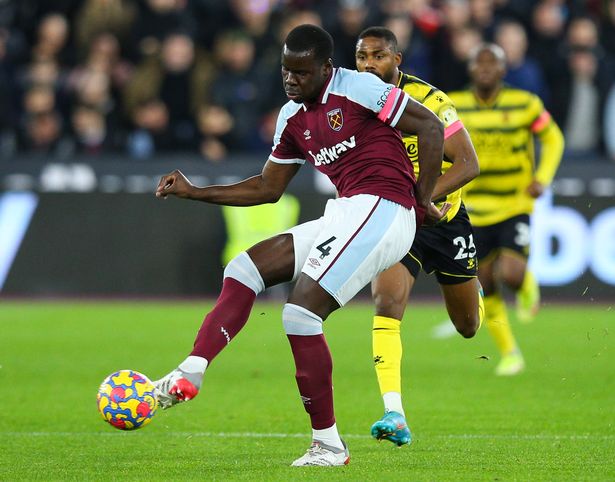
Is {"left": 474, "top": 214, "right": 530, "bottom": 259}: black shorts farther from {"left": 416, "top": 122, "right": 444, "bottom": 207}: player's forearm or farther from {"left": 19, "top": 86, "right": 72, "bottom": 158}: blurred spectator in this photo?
{"left": 19, "top": 86, "right": 72, "bottom": 158}: blurred spectator

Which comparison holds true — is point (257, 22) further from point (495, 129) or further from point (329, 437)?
point (329, 437)

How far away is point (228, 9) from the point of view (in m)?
17.8

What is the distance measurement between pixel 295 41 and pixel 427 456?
2.17 meters

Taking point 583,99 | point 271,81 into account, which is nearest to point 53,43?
point 271,81

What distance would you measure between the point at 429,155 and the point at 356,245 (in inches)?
22.0

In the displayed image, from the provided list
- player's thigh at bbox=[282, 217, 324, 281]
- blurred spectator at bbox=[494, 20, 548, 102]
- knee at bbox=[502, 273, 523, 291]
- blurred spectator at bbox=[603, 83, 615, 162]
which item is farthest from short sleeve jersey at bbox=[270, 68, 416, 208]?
blurred spectator at bbox=[603, 83, 615, 162]

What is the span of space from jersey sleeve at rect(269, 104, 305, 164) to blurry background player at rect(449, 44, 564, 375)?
4.33 m

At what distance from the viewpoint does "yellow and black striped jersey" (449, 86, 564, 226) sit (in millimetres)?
11031

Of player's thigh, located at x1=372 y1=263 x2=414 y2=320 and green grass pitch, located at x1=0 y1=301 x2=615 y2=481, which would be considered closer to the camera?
green grass pitch, located at x1=0 y1=301 x2=615 y2=481

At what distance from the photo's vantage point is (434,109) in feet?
24.2

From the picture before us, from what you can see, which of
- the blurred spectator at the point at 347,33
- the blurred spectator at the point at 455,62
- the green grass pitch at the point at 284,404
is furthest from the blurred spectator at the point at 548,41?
the green grass pitch at the point at 284,404

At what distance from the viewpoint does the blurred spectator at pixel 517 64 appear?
16.2m

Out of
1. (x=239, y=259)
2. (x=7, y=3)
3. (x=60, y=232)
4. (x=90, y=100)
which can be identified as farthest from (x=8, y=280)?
(x=239, y=259)

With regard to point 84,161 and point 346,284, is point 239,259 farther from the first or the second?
point 84,161
